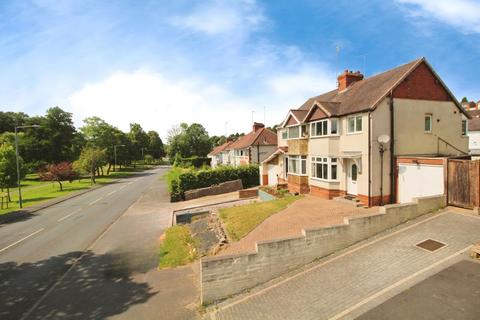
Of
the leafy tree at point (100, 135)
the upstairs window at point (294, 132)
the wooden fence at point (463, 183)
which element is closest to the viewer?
the wooden fence at point (463, 183)

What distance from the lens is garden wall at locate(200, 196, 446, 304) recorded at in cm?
922

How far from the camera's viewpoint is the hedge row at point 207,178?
29616 millimetres

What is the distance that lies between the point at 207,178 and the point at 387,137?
2052cm

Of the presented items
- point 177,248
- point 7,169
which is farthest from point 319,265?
point 7,169

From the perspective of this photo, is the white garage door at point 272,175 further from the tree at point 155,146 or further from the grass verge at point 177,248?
the tree at point 155,146

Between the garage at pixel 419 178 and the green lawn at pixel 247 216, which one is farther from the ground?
the garage at pixel 419 178

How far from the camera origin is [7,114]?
83.8m

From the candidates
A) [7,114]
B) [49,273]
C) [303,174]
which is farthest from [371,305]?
[7,114]

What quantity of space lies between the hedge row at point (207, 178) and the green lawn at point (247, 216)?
1094 cm

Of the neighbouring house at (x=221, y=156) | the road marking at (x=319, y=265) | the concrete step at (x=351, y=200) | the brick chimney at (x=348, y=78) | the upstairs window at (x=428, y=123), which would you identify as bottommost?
the road marking at (x=319, y=265)

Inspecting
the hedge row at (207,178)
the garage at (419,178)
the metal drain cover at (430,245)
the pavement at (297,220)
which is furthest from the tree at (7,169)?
the metal drain cover at (430,245)

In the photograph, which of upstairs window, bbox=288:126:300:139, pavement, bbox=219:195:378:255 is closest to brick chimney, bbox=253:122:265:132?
upstairs window, bbox=288:126:300:139

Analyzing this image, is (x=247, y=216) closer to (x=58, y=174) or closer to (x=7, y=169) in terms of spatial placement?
(x=7, y=169)

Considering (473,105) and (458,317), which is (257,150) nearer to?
(458,317)
